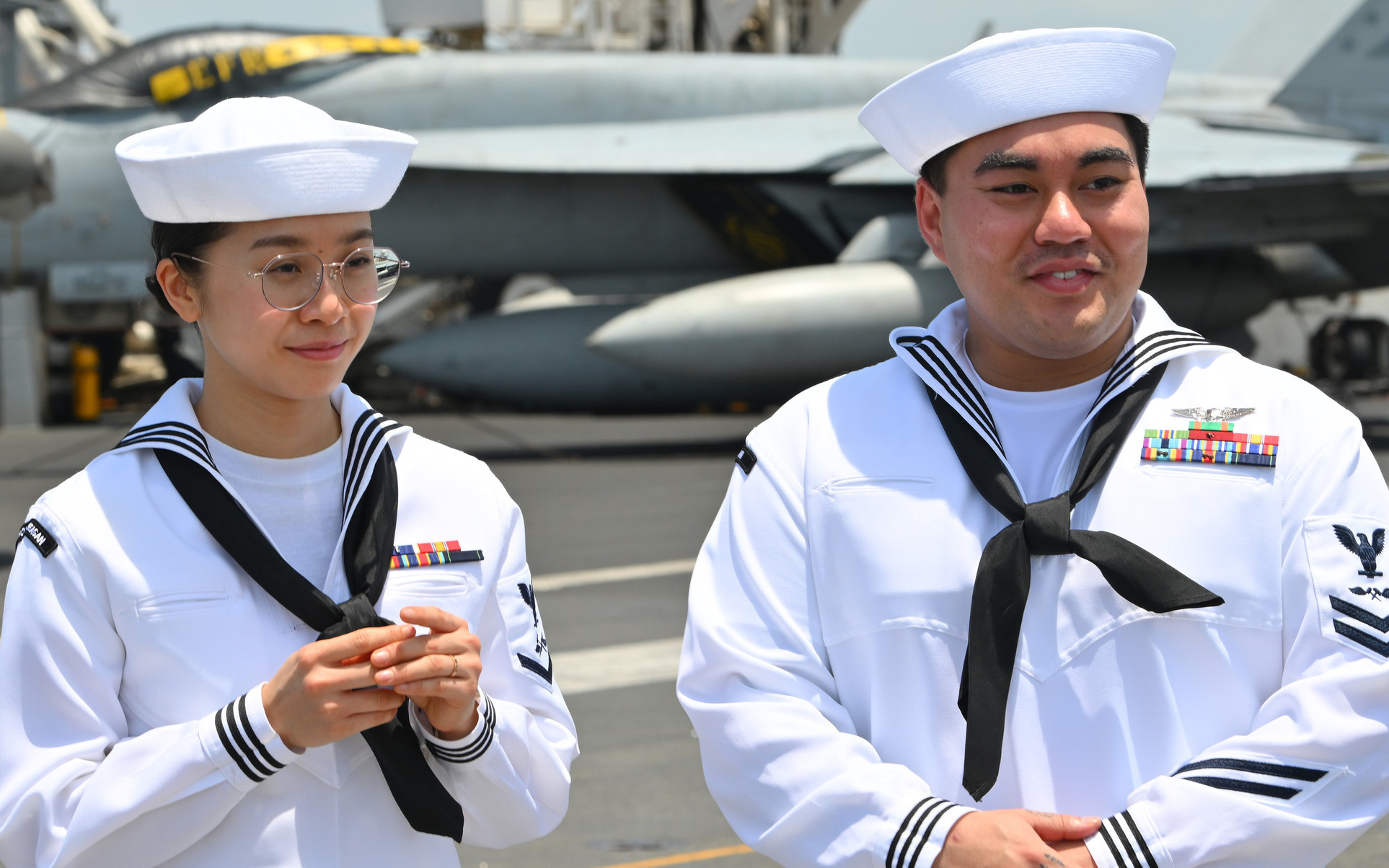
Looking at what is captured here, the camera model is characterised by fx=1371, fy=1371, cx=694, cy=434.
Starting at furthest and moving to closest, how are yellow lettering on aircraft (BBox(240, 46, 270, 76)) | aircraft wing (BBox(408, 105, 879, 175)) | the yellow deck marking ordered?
aircraft wing (BBox(408, 105, 879, 175))
yellow lettering on aircraft (BBox(240, 46, 270, 76))
the yellow deck marking

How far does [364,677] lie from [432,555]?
0.28 metres

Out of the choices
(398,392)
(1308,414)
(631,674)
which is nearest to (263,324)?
(1308,414)

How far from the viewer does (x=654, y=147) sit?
15.6 meters

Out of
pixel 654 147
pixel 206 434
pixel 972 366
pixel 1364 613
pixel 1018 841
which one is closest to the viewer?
pixel 1018 841

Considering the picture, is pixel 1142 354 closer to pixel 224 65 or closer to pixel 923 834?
pixel 923 834

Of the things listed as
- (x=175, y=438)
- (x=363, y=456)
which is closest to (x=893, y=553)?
(x=363, y=456)

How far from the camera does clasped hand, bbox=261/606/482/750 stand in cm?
170

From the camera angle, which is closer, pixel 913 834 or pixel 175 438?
pixel 913 834

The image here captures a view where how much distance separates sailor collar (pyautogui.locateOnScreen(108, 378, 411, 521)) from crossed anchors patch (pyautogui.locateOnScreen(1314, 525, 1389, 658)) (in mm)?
1298

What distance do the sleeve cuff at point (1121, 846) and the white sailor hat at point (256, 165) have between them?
1.28 m

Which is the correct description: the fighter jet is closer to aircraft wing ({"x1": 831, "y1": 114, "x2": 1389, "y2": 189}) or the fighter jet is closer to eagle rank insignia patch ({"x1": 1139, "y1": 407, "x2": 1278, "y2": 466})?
aircraft wing ({"x1": 831, "y1": 114, "x2": 1389, "y2": 189})

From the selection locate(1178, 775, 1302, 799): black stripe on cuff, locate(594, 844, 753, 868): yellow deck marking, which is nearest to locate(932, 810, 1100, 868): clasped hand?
locate(1178, 775, 1302, 799): black stripe on cuff

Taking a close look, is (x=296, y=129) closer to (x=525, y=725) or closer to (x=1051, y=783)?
(x=525, y=725)

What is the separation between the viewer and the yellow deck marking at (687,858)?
405 cm
